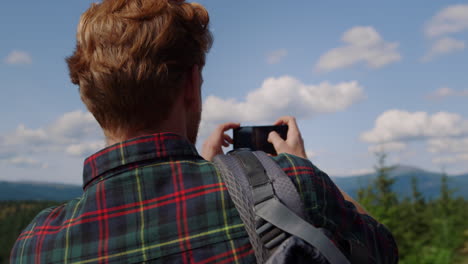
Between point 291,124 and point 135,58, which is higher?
point 135,58

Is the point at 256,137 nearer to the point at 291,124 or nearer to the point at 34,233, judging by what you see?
the point at 291,124

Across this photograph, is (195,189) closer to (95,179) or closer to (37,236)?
(95,179)

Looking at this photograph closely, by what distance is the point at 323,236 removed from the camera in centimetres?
133

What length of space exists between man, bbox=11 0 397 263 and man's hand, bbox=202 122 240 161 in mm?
315

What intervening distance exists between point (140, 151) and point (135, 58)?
307 mm

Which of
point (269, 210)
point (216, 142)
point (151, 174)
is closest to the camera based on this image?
point (269, 210)

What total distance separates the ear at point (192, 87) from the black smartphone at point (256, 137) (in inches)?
15.8

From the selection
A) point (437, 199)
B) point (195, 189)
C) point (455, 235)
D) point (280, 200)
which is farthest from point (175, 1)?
point (437, 199)

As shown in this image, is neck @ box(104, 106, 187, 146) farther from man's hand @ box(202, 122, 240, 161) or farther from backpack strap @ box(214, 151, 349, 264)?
man's hand @ box(202, 122, 240, 161)

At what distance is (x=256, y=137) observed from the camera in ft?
6.24

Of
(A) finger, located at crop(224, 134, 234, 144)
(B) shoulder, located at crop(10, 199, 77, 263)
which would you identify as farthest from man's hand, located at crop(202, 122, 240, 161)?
(B) shoulder, located at crop(10, 199, 77, 263)

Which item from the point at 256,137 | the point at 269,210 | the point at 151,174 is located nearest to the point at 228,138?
the point at 256,137

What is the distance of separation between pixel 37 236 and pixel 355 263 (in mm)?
1054

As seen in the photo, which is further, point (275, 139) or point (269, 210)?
point (275, 139)
